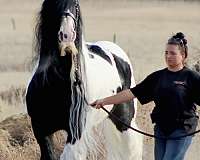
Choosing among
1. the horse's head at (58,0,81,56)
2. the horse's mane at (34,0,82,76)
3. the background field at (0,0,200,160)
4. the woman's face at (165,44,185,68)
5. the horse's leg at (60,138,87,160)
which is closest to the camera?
the woman's face at (165,44,185,68)

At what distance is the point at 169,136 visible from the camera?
6227mm

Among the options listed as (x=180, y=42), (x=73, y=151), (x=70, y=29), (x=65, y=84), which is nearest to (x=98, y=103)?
(x=65, y=84)

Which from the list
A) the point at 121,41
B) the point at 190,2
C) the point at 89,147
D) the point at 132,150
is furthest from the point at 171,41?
the point at 190,2

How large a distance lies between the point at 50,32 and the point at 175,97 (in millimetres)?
1306

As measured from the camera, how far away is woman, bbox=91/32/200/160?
6.12 m

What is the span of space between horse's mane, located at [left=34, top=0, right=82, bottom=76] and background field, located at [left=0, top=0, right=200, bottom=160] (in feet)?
5.78

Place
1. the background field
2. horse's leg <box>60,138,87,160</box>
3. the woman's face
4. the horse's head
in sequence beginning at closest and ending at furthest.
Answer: the woman's face, the horse's head, horse's leg <box>60,138,87,160</box>, the background field

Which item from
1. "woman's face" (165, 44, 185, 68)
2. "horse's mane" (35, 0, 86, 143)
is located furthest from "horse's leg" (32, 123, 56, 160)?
"woman's face" (165, 44, 185, 68)

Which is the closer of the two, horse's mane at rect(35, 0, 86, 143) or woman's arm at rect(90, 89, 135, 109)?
woman's arm at rect(90, 89, 135, 109)

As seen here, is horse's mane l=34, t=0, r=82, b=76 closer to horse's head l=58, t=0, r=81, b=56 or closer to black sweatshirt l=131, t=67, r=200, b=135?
horse's head l=58, t=0, r=81, b=56

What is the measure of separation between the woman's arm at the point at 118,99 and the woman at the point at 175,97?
251 millimetres

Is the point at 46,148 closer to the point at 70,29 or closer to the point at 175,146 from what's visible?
the point at 70,29

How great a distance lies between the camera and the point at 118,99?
6586 mm

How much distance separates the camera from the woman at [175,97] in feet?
20.1
